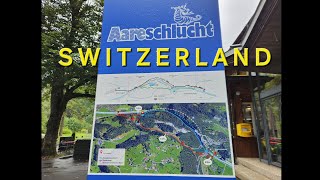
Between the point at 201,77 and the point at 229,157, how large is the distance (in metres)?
0.84

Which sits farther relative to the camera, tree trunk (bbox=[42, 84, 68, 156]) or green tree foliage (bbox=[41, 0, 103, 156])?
tree trunk (bbox=[42, 84, 68, 156])

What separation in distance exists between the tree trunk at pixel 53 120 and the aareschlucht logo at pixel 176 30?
2.68 metres

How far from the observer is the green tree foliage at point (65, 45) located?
15.2ft

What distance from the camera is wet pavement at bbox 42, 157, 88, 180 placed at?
3988mm

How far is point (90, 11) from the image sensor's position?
5262 millimetres

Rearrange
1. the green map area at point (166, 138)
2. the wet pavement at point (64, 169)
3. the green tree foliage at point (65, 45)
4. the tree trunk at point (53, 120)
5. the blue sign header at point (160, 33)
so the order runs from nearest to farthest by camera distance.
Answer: the green map area at point (166, 138), the blue sign header at point (160, 33), the wet pavement at point (64, 169), the green tree foliage at point (65, 45), the tree trunk at point (53, 120)

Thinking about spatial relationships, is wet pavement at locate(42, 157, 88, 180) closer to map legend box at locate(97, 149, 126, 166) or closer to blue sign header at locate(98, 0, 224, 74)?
map legend box at locate(97, 149, 126, 166)

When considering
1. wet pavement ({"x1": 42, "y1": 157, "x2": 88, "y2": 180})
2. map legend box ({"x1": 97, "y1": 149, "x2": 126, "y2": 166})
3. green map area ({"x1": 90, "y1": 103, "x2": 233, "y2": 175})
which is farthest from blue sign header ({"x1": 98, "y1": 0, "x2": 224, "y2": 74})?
wet pavement ({"x1": 42, "y1": 157, "x2": 88, "y2": 180})

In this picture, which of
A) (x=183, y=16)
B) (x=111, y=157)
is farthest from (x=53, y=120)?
(x=183, y=16)

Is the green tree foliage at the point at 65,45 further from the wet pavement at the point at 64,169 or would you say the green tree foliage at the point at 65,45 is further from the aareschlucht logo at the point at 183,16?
the aareschlucht logo at the point at 183,16

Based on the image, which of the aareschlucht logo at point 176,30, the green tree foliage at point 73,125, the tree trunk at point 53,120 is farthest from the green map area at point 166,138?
the tree trunk at point 53,120

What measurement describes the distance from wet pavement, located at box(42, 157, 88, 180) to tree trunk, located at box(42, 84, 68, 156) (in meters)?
0.28

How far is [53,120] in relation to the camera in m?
5.16
